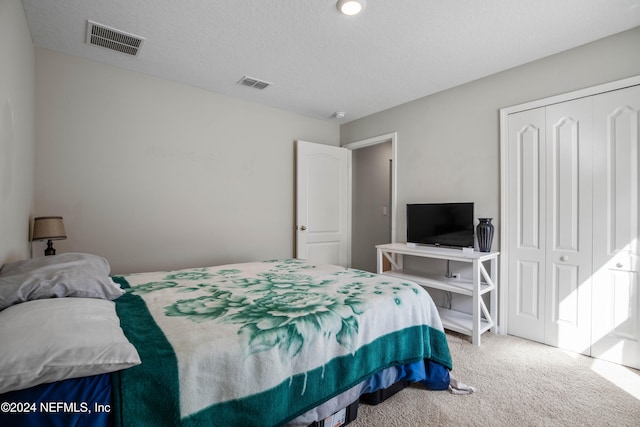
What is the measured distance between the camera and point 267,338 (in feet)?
4.27

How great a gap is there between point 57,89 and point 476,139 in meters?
4.01

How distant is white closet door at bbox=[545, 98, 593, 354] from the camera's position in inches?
100

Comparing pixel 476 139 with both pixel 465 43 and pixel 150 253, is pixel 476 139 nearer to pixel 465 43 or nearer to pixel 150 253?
pixel 465 43

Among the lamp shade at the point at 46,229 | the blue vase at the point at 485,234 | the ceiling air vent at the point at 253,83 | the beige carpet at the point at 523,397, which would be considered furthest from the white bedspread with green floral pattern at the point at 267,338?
the ceiling air vent at the point at 253,83

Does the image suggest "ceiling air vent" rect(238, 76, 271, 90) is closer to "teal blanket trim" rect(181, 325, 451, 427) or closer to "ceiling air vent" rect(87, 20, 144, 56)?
"ceiling air vent" rect(87, 20, 144, 56)

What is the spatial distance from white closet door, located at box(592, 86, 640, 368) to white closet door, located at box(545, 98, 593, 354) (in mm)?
60

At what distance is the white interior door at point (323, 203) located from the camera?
4.19m

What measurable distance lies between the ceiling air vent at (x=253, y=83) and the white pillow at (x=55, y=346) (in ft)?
8.91

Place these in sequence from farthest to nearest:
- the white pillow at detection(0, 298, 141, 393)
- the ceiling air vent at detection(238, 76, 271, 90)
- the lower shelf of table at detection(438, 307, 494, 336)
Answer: the ceiling air vent at detection(238, 76, 271, 90) → the lower shelf of table at detection(438, 307, 494, 336) → the white pillow at detection(0, 298, 141, 393)

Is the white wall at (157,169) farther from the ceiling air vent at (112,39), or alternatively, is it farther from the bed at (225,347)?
the bed at (225,347)

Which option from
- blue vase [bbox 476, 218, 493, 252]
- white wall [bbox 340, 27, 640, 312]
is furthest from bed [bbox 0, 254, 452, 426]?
white wall [bbox 340, 27, 640, 312]

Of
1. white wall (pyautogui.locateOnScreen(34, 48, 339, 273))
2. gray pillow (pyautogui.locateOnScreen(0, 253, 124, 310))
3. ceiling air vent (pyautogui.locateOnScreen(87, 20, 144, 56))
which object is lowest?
gray pillow (pyautogui.locateOnScreen(0, 253, 124, 310))

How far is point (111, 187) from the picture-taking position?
2.96m

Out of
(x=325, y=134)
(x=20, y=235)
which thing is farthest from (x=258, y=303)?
(x=325, y=134)
